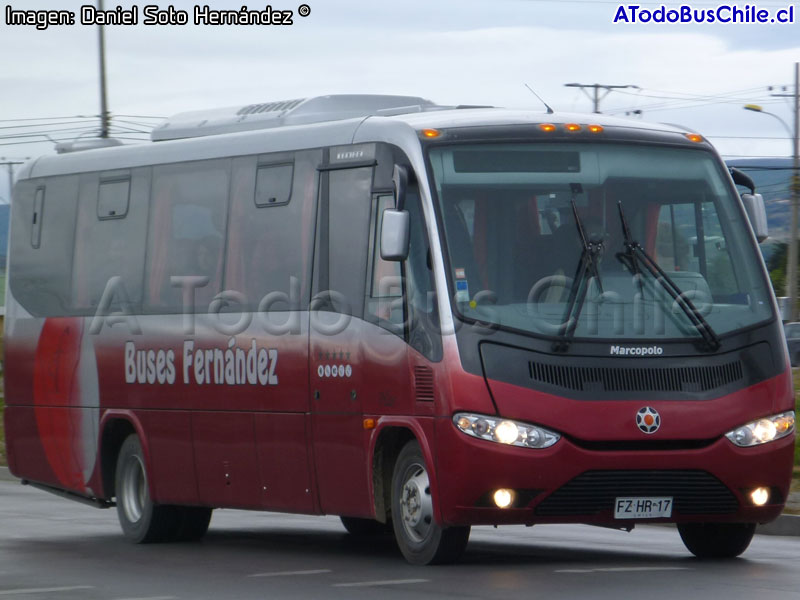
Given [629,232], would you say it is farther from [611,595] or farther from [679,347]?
[611,595]

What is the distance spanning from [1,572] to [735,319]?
5341 mm

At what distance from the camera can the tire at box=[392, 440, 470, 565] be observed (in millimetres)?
11617

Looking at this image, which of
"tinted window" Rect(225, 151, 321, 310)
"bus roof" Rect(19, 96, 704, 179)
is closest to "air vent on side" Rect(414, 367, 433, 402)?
"bus roof" Rect(19, 96, 704, 179)

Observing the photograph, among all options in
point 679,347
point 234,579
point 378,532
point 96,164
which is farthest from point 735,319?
point 96,164

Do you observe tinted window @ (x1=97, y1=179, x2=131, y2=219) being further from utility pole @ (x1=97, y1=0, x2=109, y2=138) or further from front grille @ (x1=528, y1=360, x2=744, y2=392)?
utility pole @ (x1=97, y1=0, x2=109, y2=138)

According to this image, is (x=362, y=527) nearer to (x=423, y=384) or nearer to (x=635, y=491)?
(x=423, y=384)

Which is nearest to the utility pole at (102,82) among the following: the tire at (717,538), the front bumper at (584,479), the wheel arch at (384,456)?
the wheel arch at (384,456)

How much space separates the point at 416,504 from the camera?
11766 mm

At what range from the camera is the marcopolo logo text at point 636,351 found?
37.6 feet

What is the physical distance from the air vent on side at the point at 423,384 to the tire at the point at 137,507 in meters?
4.22

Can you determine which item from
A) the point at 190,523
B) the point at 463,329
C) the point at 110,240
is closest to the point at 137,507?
the point at 190,523

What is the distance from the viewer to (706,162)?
12547mm

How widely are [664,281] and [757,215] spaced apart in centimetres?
115

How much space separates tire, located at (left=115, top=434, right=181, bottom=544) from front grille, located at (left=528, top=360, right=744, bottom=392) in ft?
16.3
